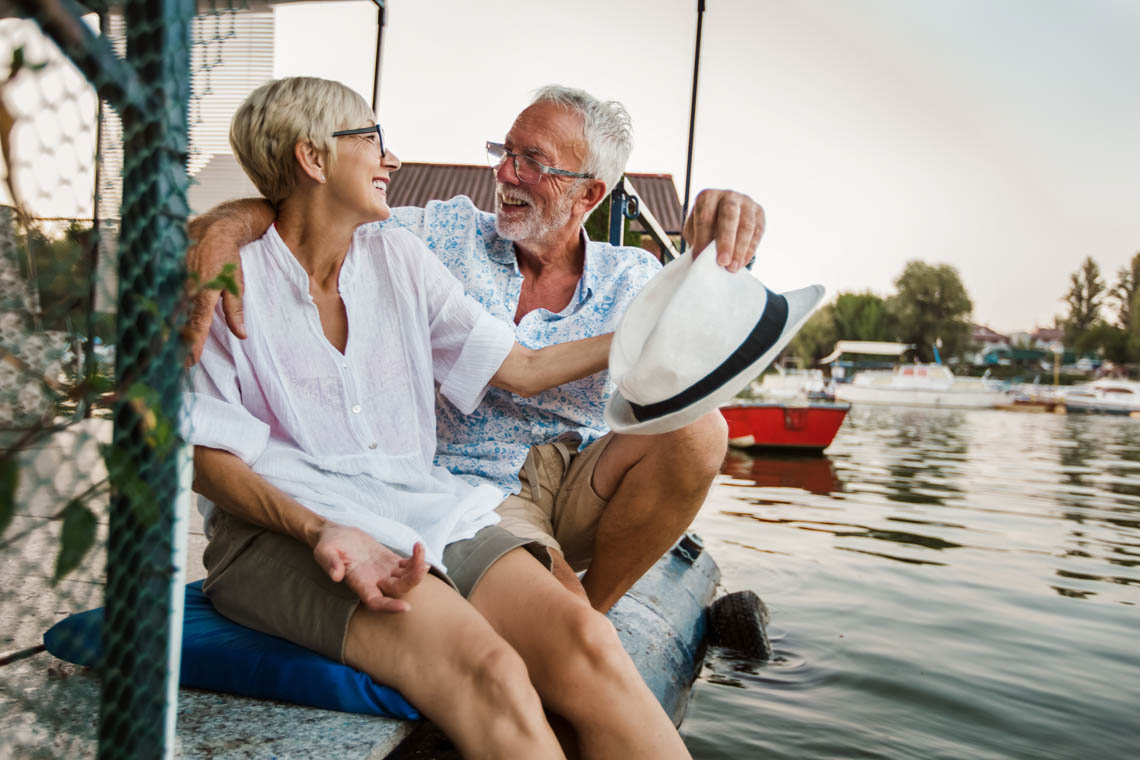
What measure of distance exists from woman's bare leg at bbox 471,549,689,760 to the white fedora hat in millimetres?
445

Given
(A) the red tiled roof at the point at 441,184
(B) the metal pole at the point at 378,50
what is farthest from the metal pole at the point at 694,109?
(A) the red tiled roof at the point at 441,184

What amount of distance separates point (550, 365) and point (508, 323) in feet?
1.27

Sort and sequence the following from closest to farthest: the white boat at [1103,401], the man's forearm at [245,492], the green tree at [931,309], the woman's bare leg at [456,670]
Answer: the woman's bare leg at [456,670], the man's forearm at [245,492], the white boat at [1103,401], the green tree at [931,309]

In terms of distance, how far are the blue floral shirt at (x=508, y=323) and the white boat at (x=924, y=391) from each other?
47147 mm

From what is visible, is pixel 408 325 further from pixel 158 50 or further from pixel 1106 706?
pixel 1106 706

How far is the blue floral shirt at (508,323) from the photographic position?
8.87 ft

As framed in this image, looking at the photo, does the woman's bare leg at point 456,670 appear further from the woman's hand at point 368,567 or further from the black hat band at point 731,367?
the black hat band at point 731,367

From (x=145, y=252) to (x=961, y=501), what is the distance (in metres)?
10.8

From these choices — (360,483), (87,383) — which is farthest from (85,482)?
(360,483)

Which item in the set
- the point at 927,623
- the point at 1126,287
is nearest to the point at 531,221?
the point at 927,623

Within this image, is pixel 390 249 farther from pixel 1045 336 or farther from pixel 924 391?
pixel 1045 336

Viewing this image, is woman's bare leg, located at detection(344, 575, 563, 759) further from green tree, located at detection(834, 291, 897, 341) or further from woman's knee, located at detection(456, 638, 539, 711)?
green tree, located at detection(834, 291, 897, 341)

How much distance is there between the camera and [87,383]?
930 mm

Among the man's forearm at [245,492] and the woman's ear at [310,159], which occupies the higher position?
the woman's ear at [310,159]
